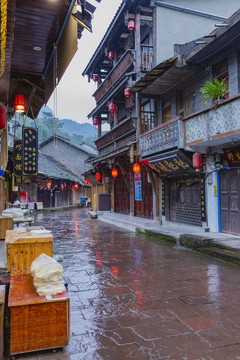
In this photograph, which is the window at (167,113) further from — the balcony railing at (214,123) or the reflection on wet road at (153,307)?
the reflection on wet road at (153,307)

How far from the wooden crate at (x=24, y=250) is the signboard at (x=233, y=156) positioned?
7.17m

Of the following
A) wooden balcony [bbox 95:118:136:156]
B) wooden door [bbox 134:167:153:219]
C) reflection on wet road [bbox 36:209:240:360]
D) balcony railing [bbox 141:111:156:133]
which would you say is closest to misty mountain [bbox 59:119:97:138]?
wooden balcony [bbox 95:118:136:156]

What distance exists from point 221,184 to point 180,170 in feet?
7.29

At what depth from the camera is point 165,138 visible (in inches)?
481

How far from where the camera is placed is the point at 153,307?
15.4 ft

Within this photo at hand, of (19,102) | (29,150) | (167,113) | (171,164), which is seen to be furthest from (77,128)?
(19,102)

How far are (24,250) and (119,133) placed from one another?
542 inches

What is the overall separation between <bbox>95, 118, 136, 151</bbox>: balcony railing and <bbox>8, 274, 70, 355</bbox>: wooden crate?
12.8 metres

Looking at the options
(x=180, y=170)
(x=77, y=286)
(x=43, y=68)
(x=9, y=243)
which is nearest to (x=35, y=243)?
(x=9, y=243)

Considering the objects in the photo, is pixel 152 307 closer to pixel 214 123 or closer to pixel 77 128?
pixel 214 123

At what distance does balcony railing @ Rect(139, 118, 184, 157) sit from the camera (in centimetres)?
1118

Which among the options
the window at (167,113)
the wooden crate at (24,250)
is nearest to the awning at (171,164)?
the window at (167,113)

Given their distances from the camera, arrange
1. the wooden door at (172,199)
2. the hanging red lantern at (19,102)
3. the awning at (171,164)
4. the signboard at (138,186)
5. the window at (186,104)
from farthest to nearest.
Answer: the signboard at (138,186)
the wooden door at (172,199)
the window at (186,104)
the awning at (171,164)
the hanging red lantern at (19,102)

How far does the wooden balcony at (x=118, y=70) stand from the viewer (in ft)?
50.7
